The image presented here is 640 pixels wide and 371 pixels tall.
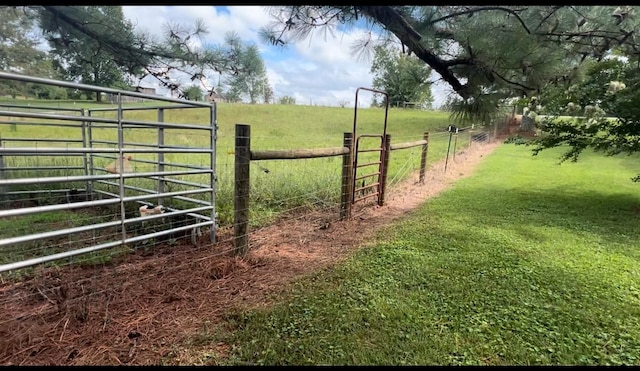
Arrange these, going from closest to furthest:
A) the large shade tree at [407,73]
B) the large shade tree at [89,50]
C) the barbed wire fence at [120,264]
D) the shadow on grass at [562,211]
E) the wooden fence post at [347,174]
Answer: the barbed wire fence at [120,264]
the large shade tree at [89,50]
the large shade tree at [407,73]
the shadow on grass at [562,211]
the wooden fence post at [347,174]

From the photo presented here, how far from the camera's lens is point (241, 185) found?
125 inches

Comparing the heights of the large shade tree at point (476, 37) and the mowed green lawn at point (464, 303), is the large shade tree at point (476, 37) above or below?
above

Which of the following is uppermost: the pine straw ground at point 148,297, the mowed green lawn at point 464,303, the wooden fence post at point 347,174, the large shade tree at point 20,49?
the large shade tree at point 20,49

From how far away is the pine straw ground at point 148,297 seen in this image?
194 cm

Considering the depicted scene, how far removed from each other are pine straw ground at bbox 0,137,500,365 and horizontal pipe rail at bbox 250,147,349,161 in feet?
3.17

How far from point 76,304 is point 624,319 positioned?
3.79 meters

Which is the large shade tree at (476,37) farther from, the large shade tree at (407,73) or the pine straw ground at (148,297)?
the pine straw ground at (148,297)

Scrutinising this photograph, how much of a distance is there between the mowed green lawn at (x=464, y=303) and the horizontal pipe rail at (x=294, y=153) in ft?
3.95

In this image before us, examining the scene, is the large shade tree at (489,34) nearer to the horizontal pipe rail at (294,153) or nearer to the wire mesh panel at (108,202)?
the horizontal pipe rail at (294,153)

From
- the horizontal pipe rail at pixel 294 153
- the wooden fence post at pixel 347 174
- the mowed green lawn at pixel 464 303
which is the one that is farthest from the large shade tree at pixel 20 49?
the wooden fence post at pixel 347 174

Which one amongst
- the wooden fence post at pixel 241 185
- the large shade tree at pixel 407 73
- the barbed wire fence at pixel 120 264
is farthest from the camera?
the large shade tree at pixel 407 73

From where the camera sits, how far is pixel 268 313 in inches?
92.2

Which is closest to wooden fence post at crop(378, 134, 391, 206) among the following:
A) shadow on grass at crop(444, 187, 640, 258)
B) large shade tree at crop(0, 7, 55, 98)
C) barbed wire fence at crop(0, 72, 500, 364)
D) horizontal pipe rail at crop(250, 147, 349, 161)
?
barbed wire fence at crop(0, 72, 500, 364)

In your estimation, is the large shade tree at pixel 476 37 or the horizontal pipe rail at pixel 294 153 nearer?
the large shade tree at pixel 476 37
